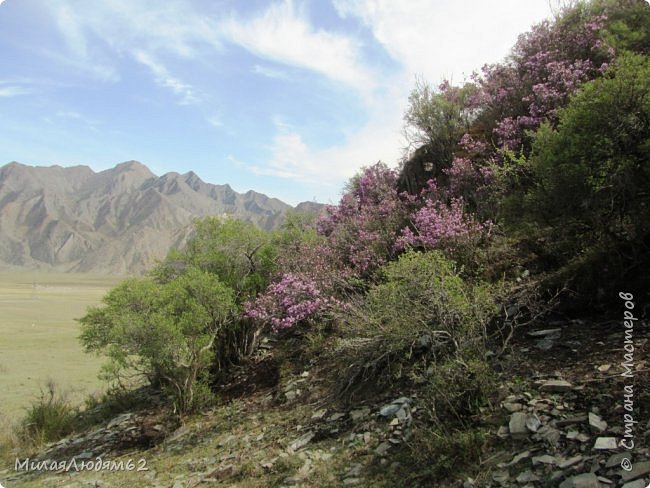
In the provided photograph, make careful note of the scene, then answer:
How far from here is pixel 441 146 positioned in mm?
13148

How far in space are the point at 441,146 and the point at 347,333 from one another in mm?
7550

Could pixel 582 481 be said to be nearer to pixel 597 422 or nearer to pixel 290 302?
pixel 597 422

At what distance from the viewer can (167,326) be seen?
8.20 m

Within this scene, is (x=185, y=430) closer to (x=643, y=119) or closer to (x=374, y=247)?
(x=374, y=247)

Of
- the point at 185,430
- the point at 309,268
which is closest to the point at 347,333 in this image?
the point at 309,268

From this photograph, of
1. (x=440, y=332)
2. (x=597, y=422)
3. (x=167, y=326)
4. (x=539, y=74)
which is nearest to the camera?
(x=597, y=422)

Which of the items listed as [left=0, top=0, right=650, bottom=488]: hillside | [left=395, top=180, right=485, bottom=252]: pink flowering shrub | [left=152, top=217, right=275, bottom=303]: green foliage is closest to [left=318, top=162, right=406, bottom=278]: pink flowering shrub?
[left=0, top=0, right=650, bottom=488]: hillside

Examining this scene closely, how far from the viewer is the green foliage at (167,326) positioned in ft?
27.1

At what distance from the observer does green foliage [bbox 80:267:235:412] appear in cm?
826

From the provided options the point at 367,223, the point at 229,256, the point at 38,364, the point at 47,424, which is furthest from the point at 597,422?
the point at 38,364

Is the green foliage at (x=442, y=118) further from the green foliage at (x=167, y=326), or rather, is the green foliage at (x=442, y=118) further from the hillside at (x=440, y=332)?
the green foliage at (x=167, y=326)

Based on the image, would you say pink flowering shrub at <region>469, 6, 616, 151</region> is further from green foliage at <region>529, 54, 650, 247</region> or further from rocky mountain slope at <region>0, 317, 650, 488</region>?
rocky mountain slope at <region>0, 317, 650, 488</region>

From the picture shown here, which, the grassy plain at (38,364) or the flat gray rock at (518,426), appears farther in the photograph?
the grassy plain at (38,364)

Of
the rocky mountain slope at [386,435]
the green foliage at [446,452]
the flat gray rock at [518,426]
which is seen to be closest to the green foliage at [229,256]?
the rocky mountain slope at [386,435]
